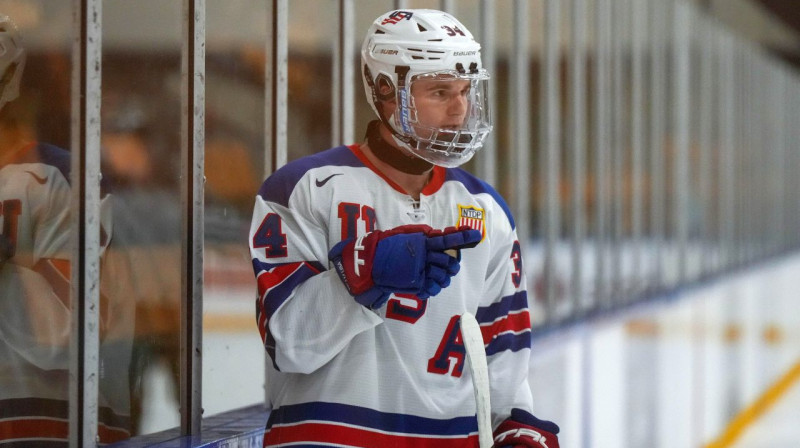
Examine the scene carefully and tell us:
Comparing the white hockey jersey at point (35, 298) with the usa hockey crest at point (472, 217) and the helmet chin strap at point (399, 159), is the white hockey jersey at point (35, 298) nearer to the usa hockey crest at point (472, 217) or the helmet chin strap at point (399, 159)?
the helmet chin strap at point (399, 159)

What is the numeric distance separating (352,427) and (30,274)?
0.51m

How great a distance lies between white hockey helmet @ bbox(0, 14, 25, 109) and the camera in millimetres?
1530

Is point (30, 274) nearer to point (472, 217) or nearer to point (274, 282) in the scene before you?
point (274, 282)

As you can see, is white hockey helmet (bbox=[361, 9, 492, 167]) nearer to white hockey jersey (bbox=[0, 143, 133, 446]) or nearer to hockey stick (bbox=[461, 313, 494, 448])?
hockey stick (bbox=[461, 313, 494, 448])

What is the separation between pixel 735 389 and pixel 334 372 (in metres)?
4.92

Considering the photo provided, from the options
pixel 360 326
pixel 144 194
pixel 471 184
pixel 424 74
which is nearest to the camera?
pixel 360 326

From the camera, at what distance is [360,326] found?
4.73ft

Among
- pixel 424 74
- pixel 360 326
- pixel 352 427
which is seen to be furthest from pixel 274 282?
pixel 424 74

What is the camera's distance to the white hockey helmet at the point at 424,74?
1545 millimetres

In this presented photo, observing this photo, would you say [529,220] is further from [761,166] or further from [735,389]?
[761,166]

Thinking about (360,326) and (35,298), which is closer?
(360,326)

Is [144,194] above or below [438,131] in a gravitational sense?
below

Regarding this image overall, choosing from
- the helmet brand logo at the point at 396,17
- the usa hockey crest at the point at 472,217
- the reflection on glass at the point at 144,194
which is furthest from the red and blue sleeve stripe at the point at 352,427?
the helmet brand logo at the point at 396,17

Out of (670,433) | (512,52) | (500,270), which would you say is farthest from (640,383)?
(500,270)
